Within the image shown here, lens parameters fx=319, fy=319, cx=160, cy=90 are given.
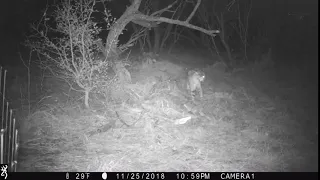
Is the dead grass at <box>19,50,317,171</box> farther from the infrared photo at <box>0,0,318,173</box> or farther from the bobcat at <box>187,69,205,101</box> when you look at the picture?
the bobcat at <box>187,69,205,101</box>

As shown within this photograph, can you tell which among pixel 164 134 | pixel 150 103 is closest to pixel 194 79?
pixel 150 103

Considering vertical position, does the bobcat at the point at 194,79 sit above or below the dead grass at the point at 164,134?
above

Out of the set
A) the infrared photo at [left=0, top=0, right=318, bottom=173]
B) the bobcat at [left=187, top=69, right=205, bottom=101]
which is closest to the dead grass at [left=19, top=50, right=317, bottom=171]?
the infrared photo at [left=0, top=0, right=318, bottom=173]

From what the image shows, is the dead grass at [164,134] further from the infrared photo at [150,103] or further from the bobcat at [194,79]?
the bobcat at [194,79]

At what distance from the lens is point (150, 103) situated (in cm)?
972

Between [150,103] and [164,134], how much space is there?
210 centimetres

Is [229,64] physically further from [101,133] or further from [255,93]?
[101,133]

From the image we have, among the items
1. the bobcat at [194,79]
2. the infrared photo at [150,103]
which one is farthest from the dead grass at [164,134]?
the bobcat at [194,79]

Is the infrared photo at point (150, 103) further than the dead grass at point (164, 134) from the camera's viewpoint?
Yes

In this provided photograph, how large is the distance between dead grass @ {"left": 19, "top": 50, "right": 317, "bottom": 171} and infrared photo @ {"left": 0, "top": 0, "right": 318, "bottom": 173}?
0.08ft

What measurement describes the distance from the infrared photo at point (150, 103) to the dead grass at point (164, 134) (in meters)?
0.02

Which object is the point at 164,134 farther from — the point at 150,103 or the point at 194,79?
the point at 194,79

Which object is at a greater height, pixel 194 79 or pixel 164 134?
pixel 194 79

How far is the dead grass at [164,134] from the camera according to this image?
6.28 m
